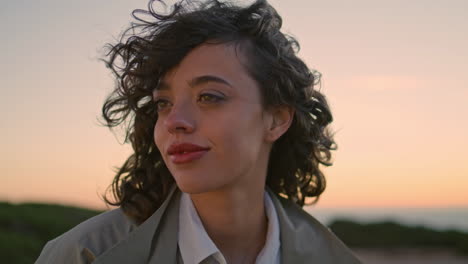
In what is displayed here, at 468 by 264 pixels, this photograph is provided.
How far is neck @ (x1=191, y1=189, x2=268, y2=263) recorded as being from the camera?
2.90 m

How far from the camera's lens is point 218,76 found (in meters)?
2.76

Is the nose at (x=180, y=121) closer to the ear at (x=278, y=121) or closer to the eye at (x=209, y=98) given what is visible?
the eye at (x=209, y=98)

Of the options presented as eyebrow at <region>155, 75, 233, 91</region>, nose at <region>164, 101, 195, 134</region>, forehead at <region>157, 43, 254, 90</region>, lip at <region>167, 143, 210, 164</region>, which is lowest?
lip at <region>167, 143, 210, 164</region>

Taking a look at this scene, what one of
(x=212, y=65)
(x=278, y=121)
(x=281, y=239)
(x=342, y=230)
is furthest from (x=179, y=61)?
(x=342, y=230)

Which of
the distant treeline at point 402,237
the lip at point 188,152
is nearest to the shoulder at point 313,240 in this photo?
the lip at point 188,152

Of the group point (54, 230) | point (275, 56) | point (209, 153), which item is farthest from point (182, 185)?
point (54, 230)

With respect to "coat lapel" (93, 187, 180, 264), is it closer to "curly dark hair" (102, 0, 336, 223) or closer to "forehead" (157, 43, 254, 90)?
"curly dark hair" (102, 0, 336, 223)

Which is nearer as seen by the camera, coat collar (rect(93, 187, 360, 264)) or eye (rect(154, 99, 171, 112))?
coat collar (rect(93, 187, 360, 264))

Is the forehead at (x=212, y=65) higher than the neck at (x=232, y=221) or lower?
higher

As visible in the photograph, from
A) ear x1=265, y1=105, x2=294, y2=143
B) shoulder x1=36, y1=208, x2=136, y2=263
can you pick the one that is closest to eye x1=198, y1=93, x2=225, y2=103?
ear x1=265, y1=105, x2=294, y2=143

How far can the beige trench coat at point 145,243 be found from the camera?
9.02 ft

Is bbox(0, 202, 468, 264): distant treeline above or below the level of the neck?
below

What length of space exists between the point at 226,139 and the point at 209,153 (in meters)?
0.10

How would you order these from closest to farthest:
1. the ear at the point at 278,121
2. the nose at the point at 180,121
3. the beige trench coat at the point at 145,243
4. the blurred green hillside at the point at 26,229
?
1. the nose at the point at 180,121
2. the beige trench coat at the point at 145,243
3. the ear at the point at 278,121
4. the blurred green hillside at the point at 26,229
